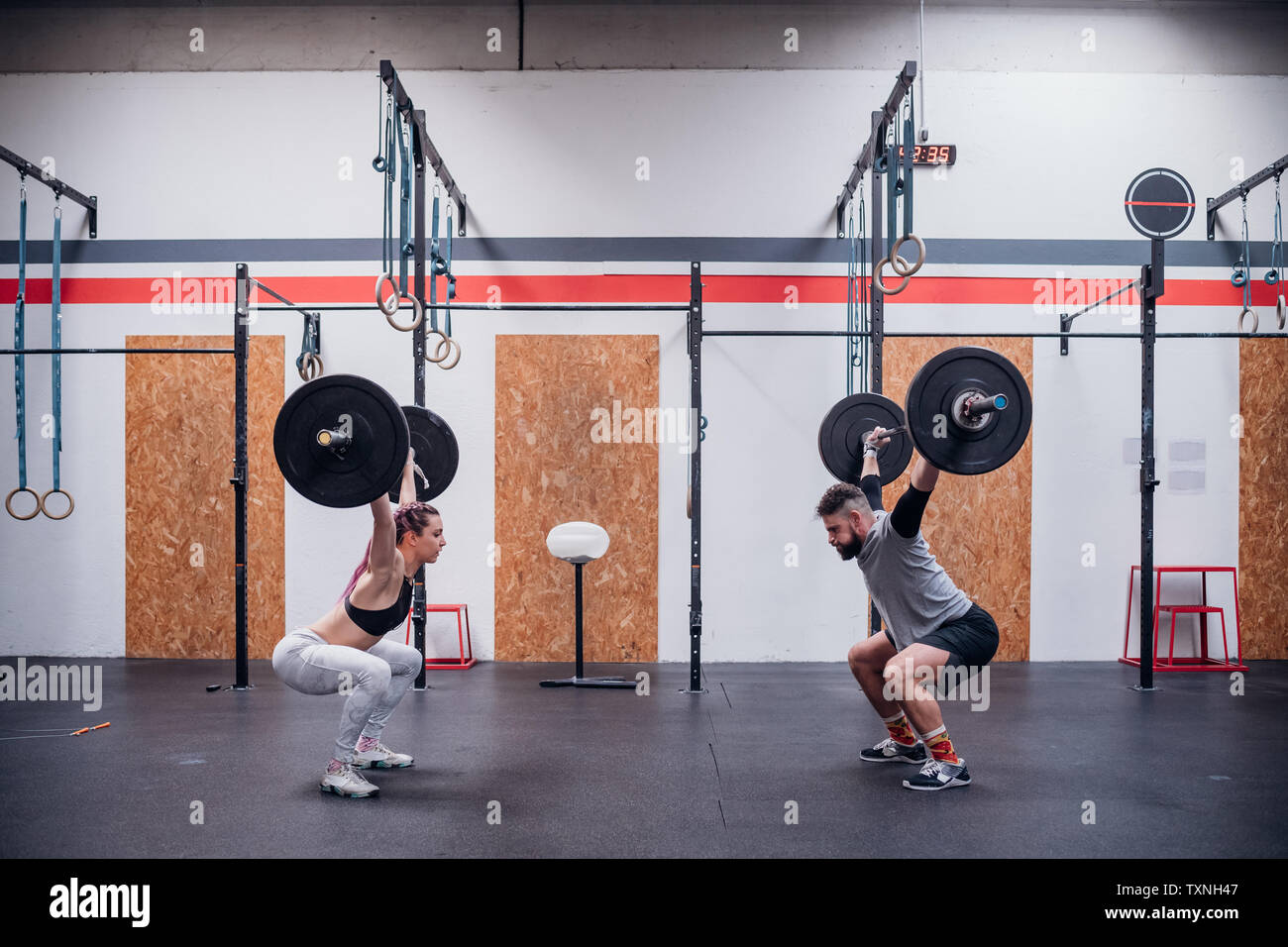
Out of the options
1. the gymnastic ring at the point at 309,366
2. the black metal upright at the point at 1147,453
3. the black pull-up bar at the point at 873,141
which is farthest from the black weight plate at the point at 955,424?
the gymnastic ring at the point at 309,366

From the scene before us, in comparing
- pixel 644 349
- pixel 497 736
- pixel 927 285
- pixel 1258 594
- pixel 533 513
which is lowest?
pixel 497 736

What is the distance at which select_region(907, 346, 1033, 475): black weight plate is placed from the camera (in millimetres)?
2758

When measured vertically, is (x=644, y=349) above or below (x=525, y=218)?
below

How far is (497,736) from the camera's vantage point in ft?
11.1

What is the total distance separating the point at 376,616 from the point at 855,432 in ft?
7.98

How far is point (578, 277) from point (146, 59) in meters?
3.23

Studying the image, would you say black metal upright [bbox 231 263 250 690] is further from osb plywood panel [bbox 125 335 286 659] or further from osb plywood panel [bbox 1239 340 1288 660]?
osb plywood panel [bbox 1239 340 1288 660]

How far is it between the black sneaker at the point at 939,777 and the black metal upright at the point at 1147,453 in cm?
214

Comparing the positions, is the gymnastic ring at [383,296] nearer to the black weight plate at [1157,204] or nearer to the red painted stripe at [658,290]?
the red painted stripe at [658,290]

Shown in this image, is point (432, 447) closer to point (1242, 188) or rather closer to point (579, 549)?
point (579, 549)

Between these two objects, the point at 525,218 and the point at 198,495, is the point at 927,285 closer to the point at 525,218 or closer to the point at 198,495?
the point at 525,218

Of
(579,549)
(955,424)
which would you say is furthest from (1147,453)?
(579,549)

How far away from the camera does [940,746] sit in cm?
270
